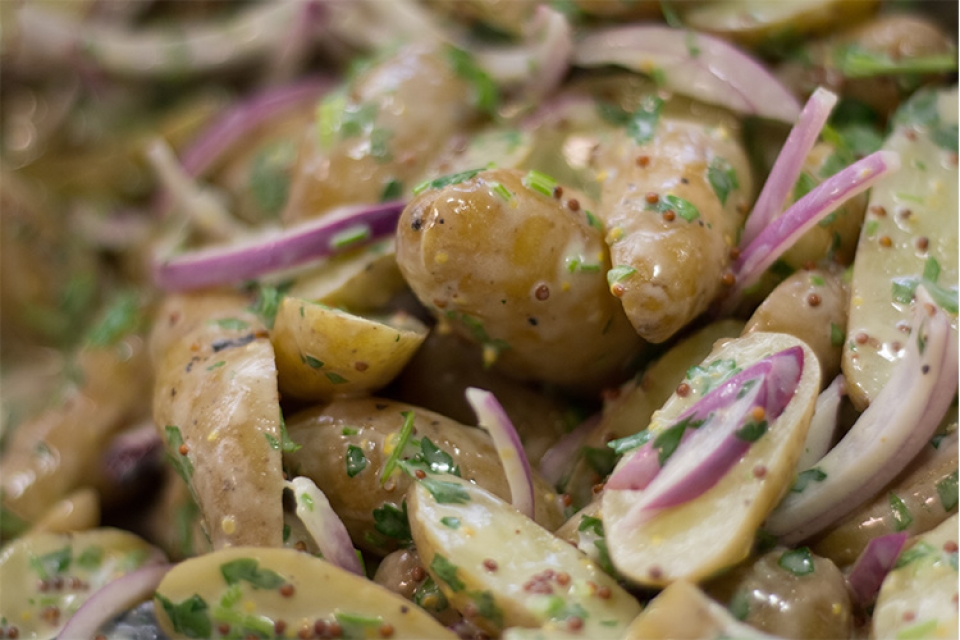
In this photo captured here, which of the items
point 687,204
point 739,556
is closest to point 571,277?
point 687,204

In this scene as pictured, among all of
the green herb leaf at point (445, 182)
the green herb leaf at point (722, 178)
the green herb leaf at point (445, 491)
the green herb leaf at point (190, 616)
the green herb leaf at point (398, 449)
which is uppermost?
the green herb leaf at point (722, 178)

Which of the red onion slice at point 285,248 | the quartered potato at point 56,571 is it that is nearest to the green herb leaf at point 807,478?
the red onion slice at point 285,248

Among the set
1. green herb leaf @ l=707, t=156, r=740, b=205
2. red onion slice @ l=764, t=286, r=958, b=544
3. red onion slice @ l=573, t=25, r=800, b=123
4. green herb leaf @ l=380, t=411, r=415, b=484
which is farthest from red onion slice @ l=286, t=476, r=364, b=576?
red onion slice @ l=573, t=25, r=800, b=123

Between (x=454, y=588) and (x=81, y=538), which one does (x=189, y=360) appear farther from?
(x=454, y=588)

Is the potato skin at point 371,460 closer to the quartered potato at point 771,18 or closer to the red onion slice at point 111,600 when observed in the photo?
the red onion slice at point 111,600

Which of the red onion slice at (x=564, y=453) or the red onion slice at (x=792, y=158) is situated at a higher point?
the red onion slice at (x=792, y=158)

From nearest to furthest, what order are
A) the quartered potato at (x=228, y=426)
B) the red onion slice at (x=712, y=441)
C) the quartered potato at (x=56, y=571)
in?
the red onion slice at (x=712, y=441), the quartered potato at (x=228, y=426), the quartered potato at (x=56, y=571)

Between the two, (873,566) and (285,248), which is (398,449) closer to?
(285,248)
